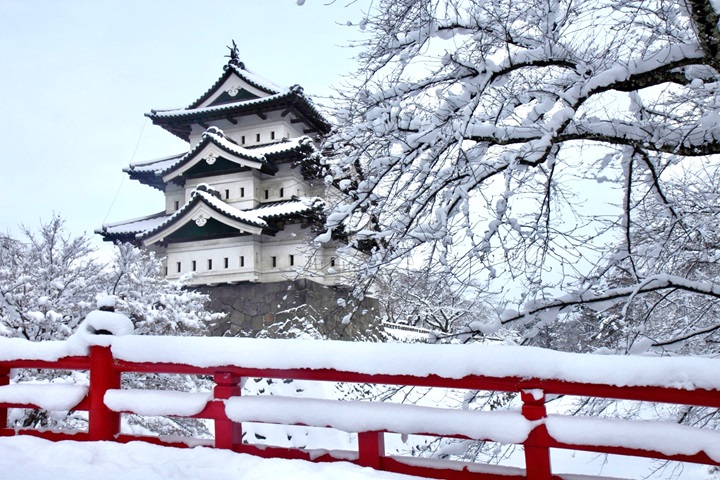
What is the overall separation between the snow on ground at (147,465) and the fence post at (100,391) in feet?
0.57

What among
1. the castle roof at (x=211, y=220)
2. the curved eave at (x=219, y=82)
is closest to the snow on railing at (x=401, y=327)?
the castle roof at (x=211, y=220)

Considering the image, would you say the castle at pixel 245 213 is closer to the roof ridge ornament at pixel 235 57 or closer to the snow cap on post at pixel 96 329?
the roof ridge ornament at pixel 235 57

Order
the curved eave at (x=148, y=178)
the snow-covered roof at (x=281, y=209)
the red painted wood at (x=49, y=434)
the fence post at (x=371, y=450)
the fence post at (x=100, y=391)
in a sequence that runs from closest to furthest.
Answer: the fence post at (x=371, y=450) → the fence post at (x=100, y=391) → the red painted wood at (x=49, y=434) → the snow-covered roof at (x=281, y=209) → the curved eave at (x=148, y=178)

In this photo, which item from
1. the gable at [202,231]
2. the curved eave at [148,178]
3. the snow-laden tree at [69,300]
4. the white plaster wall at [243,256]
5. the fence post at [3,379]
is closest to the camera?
the fence post at [3,379]

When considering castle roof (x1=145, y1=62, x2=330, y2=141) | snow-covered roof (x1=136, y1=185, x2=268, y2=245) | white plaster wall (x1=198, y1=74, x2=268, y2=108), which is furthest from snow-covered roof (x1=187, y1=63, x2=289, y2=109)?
snow-covered roof (x1=136, y1=185, x2=268, y2=245)

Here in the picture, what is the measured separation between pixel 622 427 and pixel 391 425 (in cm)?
109

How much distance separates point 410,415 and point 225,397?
118 centimetres

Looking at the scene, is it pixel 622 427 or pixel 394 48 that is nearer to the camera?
pixel 622 427

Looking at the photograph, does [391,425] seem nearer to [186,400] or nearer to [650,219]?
[186,400]

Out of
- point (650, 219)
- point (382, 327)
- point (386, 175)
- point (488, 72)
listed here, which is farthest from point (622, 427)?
point (382, 327)

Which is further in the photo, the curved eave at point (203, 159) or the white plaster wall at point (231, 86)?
the white plaster wall at point (231, 86)

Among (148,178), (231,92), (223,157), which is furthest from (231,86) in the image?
(148,178)

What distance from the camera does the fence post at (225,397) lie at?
318cm

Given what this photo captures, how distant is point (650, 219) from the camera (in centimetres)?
570
